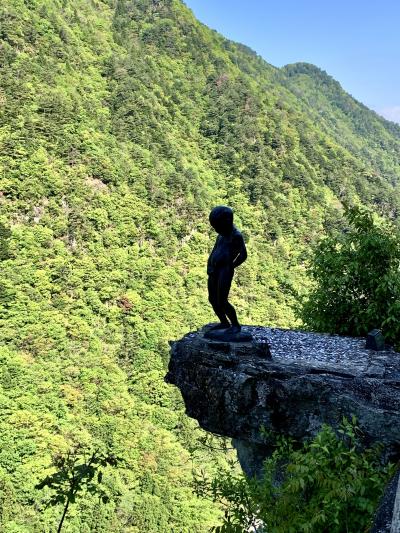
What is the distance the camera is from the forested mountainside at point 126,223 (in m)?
34.0

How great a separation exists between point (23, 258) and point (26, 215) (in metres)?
6.28

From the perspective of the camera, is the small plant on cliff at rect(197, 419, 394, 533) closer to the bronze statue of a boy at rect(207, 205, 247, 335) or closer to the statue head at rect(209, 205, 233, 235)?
the bronze statue of a boy at rect(207, 205, 247, 335)

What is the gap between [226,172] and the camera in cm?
7200

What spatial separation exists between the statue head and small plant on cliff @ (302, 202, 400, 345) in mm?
4962

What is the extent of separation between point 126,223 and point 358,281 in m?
43.9

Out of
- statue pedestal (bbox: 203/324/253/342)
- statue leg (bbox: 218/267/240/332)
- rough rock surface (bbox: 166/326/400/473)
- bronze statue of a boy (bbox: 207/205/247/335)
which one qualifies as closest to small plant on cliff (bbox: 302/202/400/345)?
rough rock surface (bbox: 166/326/400/473)

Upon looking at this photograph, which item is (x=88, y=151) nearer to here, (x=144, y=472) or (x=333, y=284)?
(x=144, y=472)

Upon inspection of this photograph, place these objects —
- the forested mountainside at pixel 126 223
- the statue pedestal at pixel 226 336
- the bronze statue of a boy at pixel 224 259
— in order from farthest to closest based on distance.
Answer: the forested mountainside at pixel 126 223 < the statue pedestal at pixel 226 336 < the bronze statue of a boy at pixel 224 259

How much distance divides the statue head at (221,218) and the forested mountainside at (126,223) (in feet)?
13.6

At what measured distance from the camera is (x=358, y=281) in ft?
38.2

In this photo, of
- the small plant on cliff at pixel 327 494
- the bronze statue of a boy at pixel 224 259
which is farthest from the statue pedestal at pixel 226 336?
the small plant on cliff at pixel 327 494

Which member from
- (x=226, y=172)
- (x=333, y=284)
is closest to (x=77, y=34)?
(x=226, y=172)

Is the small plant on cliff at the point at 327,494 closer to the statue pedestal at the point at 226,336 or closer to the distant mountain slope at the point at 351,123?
the statue pedestal at the point at 226,336

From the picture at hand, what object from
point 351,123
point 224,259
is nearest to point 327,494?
point 224,259
